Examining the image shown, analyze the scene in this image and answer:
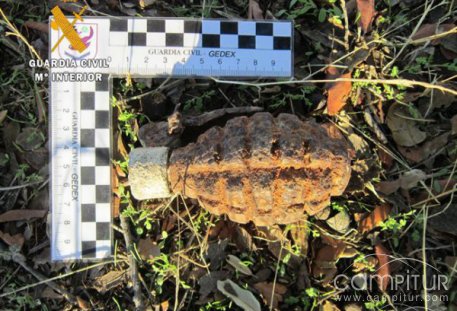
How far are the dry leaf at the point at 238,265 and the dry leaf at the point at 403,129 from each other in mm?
1333

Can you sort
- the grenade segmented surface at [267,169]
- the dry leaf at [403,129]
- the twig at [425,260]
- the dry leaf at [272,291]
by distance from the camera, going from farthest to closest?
the dry leaf at [403,129] < the dry leaf at [272,291] < the twig at [425,260] < the grenade segmented surface at [267,169]

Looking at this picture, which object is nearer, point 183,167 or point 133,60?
point 183,167

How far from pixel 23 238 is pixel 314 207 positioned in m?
2.00

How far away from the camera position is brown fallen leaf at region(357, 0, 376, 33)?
3.11 meters

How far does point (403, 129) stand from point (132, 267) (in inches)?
81.0

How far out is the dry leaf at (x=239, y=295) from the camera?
291cm

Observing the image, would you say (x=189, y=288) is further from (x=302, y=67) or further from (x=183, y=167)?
(x=302, y=67)

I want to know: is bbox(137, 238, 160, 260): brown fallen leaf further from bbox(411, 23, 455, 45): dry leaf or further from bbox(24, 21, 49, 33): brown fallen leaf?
bbox(411, 23, 455, 45): dry leaf

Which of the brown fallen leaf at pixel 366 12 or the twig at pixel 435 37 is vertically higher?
the brown fallen leaf at pixel 366 12

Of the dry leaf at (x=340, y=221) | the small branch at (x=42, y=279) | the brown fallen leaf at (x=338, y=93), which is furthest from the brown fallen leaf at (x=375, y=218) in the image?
the small branch at (x=42, y=279)

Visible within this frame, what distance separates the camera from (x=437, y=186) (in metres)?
3.05

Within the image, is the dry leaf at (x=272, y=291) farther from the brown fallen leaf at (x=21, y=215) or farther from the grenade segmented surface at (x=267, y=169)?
the brown fallen leaf at (x=21, y=215)

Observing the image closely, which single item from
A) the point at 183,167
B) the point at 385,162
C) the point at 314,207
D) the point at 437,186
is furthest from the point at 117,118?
the point at 437,186

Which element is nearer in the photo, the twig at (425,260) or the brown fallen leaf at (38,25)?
the twig at (425,260)
